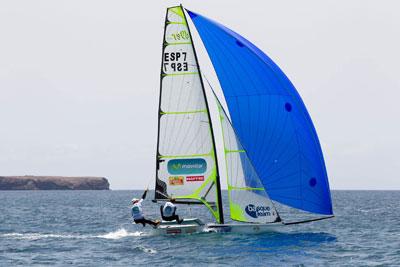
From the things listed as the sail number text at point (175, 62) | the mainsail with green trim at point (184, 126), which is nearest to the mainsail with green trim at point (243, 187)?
the mainsail with green trim at point (184, 126)

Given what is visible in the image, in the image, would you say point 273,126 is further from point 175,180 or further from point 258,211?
point 175,180

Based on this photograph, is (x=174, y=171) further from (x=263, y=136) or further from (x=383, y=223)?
(x=383, y=223)

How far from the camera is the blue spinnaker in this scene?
79.8ft

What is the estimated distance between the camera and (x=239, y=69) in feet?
81.1

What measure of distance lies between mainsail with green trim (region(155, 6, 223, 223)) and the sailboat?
4 centimetres

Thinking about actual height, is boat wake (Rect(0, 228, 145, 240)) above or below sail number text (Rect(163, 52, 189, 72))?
below

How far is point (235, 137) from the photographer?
24.8 metres

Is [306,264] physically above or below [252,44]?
below

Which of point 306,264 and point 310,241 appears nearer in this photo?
point 306,264

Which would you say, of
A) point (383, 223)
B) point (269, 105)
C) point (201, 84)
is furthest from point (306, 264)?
point (383, 223)

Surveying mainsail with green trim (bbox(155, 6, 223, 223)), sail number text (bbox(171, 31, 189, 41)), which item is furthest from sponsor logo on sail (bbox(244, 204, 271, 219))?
sail number text (bbox(171, 31, 189, 41))

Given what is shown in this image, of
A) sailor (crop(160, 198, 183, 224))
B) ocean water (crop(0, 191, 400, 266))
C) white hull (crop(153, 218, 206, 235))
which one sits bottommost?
ocean water (crop(0, 191, 400, 266))

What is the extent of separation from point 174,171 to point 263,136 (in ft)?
11.9

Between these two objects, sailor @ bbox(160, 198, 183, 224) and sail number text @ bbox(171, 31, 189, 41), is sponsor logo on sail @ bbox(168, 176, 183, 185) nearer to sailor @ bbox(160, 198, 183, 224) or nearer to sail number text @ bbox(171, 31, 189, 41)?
sailor @ bbox(160, 198, 183, 224)
